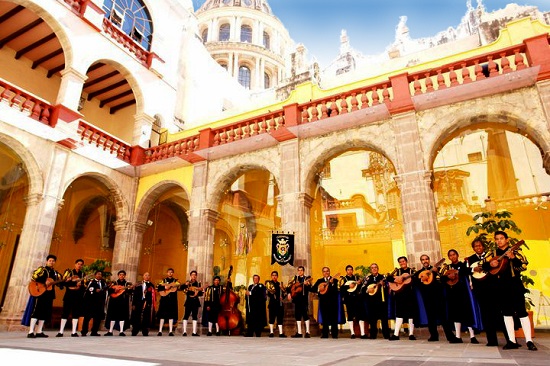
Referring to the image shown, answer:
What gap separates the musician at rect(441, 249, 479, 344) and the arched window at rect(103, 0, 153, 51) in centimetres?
1572

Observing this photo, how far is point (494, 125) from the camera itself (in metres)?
9.50

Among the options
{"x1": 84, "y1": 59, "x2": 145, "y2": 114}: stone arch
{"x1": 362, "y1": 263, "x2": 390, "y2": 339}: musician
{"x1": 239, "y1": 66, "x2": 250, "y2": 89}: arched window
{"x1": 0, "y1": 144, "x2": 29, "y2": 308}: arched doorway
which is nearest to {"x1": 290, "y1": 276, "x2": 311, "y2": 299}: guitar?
{"x1": 362, "y1": 263, "x2": 390, "y2": 339}: musician

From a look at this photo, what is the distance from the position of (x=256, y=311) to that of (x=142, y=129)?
9439 mm

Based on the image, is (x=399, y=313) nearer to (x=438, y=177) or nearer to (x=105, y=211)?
(x=438, y=177)

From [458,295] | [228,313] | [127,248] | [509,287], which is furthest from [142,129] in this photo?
[509,287]

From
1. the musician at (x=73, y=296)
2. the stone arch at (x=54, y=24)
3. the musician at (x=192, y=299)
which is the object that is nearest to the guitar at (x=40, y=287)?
the musician at (x=73, y=296)

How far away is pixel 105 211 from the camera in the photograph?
51.5 feet

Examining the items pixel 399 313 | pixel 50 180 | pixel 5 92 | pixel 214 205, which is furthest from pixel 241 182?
pixel 399 313

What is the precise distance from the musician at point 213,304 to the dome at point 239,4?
132 ft

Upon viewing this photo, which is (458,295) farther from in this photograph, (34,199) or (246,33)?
(246,33)

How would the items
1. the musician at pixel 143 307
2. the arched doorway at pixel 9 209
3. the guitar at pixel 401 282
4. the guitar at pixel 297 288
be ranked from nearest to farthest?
the guitar at pixel 401 282
the guitar at pixel 297 288
the musician at pixel 143 307
the arched doorway at pixel 9 209

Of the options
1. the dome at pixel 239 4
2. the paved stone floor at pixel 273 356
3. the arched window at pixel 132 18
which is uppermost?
the dome at pixel 239 4

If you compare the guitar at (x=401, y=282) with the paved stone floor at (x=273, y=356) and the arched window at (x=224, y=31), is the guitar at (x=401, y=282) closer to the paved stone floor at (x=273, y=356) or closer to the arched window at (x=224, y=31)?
the paved stone floor at (x=273, y=356)

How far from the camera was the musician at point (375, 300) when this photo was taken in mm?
7413
